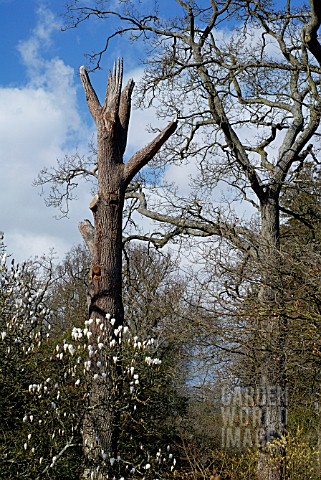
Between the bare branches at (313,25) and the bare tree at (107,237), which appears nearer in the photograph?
the bare tree at (107,237)

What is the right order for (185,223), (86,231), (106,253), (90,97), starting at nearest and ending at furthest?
(106,253) → (90,97) → (86,231) → (185,223)

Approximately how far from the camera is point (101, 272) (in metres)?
7.03

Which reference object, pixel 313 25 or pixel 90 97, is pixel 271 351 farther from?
pixel 313 25

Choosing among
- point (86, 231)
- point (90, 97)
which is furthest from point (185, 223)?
point (90, 97)

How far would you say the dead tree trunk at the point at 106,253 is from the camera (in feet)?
19.8

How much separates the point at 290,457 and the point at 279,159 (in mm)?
4906

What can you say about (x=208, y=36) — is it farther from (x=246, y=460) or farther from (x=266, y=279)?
(x=246, y=460)

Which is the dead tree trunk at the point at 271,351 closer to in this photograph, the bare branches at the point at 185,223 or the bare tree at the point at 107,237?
the bare branches at the point at 185,223

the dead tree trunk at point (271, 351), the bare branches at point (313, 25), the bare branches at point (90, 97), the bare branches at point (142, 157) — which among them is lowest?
the dead tree trunk at point (271, 351)

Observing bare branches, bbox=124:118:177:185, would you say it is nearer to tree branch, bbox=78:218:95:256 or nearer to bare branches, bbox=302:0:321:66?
tree branch, bbox=78:218:95:256

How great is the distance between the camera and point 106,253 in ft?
23.4

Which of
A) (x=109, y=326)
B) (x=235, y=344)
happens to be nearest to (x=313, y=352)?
(x=235, y=344)

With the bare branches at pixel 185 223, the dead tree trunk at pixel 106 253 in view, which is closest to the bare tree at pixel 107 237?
the dead tree trunk at pixel 106 253

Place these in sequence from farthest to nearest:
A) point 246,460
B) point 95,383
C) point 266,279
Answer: point 246,460 → point 266,279 → point 95,383
